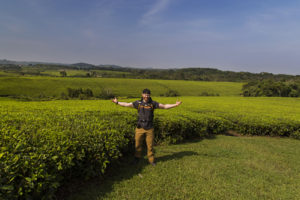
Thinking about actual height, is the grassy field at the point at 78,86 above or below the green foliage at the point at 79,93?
above

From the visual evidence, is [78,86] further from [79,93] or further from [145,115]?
[145,115]

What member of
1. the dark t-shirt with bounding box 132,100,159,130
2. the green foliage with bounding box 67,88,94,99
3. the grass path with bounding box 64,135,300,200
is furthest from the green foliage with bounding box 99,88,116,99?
the dark t-shirt with bounding box 132,100,159,130

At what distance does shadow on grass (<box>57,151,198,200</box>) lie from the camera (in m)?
3.55

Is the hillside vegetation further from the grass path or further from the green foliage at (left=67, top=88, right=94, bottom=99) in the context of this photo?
the grass path

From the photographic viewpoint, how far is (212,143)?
774 centimetres

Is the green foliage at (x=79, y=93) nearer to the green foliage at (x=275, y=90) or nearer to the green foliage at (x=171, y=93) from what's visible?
the green foliage at (x=171, y=93)

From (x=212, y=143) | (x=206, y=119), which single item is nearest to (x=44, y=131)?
(x=212, y=143)

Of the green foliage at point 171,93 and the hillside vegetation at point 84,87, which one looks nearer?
the hillside vegetation at point 84,87

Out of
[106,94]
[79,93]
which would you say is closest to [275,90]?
[106,94]

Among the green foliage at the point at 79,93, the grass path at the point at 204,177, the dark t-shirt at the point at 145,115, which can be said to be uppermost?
the dark t-shirt at the point at 145,115

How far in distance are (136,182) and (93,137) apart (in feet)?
4.91

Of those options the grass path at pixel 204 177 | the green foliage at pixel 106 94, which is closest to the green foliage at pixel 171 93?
the green foliage at pixel 106 94

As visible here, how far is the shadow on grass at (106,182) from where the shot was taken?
11.6 feet

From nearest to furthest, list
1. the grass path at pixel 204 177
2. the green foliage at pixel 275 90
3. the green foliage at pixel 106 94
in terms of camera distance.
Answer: the grass path at pixel 204 177 < the green foliage at pixel 106 94 < the green foliage at pixel 275 90
